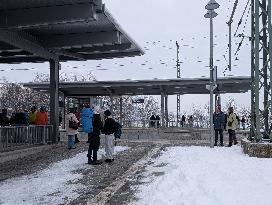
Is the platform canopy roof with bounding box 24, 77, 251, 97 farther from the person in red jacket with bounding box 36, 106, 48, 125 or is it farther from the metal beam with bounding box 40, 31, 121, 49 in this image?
the person in red jacket with bounding box 36, 106, 48, 125

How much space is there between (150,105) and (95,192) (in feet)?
257

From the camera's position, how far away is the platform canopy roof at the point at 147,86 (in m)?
28.2

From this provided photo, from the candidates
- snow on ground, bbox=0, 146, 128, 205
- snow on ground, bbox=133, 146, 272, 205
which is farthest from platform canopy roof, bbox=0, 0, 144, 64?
snow on ground, bbox=133, 146, 272, 205

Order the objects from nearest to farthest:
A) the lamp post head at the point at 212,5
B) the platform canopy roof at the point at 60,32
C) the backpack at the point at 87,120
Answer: the backpack at the point at 87,120
the platform canopy roof at the point at 60,32
the lamp post head at the point at 212,5

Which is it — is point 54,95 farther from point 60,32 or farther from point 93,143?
point 93,143

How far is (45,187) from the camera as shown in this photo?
8.95 metres

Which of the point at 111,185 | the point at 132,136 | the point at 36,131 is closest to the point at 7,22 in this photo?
the point at 36,131

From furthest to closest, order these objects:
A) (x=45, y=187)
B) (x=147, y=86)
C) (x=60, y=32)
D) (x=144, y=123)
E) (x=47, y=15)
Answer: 1. (x=144, y=123)
2. (x=147, y=86)
3. (x=60, y=32)
4. (x=47, y=15)
5. (x=45, y=187)

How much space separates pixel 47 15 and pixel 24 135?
450cm

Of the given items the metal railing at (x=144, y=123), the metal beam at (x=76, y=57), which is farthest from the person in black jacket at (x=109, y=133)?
the metal railing at (x=144, y=123)

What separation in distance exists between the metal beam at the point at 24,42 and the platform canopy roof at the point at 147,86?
10.8m

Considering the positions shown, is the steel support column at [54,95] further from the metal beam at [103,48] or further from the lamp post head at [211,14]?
the lamp post head at [211,14]

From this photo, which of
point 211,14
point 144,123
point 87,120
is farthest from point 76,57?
point 144,123

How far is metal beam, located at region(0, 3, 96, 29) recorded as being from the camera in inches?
521
